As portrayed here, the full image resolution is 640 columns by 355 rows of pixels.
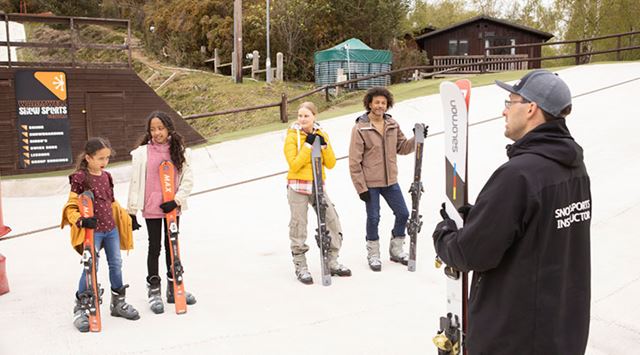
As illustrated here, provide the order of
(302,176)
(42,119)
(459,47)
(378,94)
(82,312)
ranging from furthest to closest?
1. (459,47)
2. (42,119)
3. (378,94)
4. (302,176)
5. (82,312)

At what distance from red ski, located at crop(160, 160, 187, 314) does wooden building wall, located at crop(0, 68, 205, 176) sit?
9.49 m

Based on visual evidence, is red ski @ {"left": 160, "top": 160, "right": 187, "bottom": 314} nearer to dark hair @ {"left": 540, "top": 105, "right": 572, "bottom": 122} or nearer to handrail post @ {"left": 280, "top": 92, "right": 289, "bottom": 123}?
dark hair @ {"left": 540, "top": 105, "right": 572, "bottom": 122}

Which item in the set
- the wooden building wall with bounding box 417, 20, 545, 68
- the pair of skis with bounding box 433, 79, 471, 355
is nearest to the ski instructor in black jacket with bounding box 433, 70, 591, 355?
the pair of skis with bounding box 433, 79, 471, 355

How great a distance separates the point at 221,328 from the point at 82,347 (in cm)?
97

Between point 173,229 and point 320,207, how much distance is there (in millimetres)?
1283

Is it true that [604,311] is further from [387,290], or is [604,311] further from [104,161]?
[104,161]

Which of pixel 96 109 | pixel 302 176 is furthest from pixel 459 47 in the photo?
pixel 302 176

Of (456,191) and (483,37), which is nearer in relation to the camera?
(456,191)

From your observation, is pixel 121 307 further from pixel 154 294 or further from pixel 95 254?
pixel 95 254

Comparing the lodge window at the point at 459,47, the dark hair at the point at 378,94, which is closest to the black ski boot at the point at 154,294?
the dark hair at the point at 378,94

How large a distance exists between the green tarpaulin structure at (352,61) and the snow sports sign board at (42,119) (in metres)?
14.4

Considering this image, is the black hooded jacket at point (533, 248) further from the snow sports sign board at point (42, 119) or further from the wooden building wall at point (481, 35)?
the wooden building wall at point (481, 35)

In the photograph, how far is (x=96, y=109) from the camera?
13.3 meters

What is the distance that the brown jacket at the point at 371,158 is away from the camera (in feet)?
17.8
